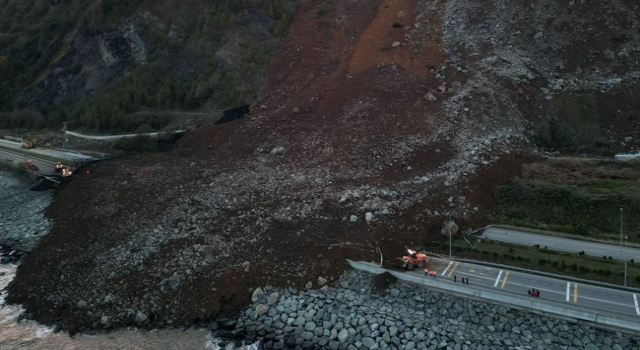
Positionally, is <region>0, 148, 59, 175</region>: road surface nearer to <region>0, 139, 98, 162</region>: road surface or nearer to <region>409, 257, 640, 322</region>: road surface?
<region>0, 139, 98, 162</region>: road surface

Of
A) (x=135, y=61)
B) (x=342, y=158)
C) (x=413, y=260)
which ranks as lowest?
(x=413, y=260)

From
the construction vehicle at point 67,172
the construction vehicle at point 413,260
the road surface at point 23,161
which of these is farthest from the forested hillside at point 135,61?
the construction vehicle at point 413,260

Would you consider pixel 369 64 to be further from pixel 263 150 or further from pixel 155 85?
pixel 155 85

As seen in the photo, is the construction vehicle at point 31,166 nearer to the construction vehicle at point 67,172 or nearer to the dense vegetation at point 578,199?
the construction vehicle at point 67,172

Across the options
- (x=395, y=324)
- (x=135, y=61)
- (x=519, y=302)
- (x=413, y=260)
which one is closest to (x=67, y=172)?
(x=135, y=61)

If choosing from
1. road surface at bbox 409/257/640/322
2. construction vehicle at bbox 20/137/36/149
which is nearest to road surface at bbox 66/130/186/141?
construction vehicle at bbox 20/137/36/149

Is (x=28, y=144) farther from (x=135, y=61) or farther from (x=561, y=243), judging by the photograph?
(x=561, y=243)
